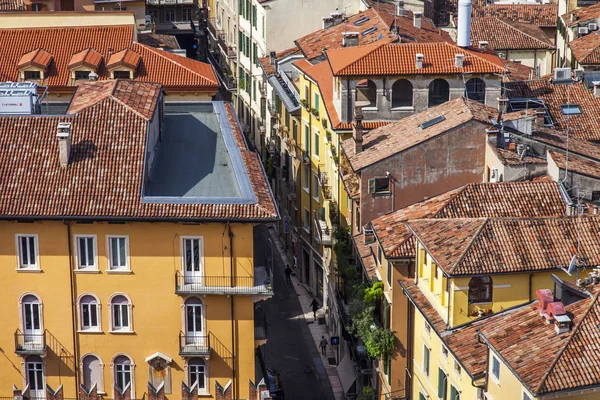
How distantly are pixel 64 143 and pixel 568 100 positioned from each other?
113ft

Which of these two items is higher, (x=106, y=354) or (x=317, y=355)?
(x=106, y=354)

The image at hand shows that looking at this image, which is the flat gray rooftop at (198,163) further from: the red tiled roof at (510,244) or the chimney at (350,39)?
the chimney at (350,39)

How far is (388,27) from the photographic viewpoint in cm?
9438

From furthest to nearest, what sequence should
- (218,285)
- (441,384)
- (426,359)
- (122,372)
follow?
(122,372), (426,359), (218,285), (441,384)

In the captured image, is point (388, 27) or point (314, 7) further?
point (314, 7)

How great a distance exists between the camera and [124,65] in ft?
297

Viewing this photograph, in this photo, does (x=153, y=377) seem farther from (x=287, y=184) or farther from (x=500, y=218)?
(x=287, y=184)

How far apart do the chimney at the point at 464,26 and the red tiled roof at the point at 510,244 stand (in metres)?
25.0

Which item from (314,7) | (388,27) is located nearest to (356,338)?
(388,27)

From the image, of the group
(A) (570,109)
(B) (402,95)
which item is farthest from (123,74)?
(A) (570,109)

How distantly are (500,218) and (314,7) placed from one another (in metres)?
50.8

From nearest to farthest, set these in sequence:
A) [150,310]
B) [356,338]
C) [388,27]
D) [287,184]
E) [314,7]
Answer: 1. [150,310]
2. [356,338]
3. [388,27]
4. [287,184]
5. [314,7]

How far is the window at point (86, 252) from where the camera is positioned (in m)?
63.6

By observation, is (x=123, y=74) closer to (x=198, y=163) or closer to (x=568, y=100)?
(x=198, y=163)
